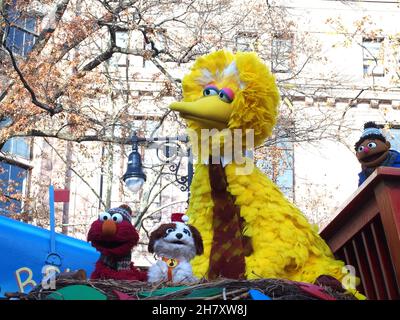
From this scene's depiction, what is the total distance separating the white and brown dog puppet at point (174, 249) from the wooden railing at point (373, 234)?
0.90 meters

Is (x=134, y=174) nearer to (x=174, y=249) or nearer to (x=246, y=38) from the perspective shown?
(x=246, y=38)

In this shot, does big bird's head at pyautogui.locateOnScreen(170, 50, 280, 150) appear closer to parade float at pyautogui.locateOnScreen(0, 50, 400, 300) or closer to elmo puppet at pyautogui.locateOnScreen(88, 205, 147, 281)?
parade float at pyautogui.locateOnScreen(0, 50, 400, 300)

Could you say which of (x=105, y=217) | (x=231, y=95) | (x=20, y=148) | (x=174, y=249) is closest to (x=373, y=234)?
(x=174, y=249)

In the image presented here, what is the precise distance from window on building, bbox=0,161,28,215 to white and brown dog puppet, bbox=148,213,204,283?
11123 millimetres

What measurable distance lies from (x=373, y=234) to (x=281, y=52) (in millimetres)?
11818

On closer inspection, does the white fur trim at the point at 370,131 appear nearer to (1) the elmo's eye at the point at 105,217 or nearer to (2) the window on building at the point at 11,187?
(1) the elmo's eye at the point at 105,217

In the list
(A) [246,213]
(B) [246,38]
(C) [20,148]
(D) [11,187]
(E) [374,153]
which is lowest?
(A) [246,213]

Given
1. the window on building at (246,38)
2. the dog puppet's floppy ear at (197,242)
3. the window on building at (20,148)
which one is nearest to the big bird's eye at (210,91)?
the dog puppet's floppy ear at (197,242)

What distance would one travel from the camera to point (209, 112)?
4090 mm

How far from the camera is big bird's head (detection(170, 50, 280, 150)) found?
414 cm

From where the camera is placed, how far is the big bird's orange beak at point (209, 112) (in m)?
4.02

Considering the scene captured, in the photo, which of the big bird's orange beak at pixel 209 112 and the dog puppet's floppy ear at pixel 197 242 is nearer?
the dog puppet's floppy ear at pixel 197 242

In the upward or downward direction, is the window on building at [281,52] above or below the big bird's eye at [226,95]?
above
